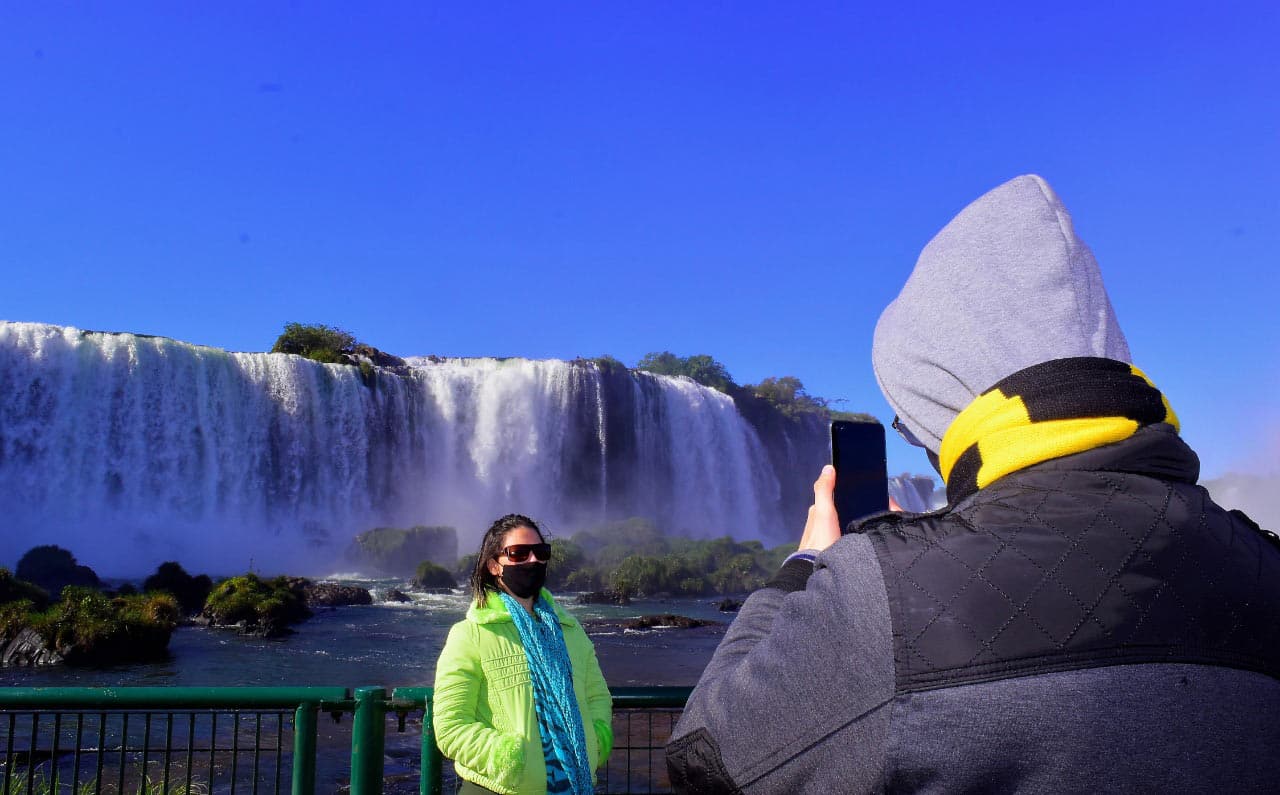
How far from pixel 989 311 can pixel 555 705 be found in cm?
230

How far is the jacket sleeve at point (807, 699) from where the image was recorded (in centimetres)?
90

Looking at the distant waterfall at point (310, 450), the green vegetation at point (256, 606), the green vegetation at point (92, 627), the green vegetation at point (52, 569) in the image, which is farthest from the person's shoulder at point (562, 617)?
the distant waterfall at point (310, 450)

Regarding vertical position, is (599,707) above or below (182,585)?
above

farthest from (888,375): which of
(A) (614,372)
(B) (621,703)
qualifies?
(A) (614,372)

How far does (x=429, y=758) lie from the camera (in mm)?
3309

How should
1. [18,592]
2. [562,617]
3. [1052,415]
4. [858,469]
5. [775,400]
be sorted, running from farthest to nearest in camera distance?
[775,400] → [18,592] → [562,617] → [858,469] → [1052,415]

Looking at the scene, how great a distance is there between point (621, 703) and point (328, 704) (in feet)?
3.42

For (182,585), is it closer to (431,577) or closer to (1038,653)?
(431,577)

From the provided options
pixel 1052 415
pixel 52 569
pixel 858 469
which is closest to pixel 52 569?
pixel 52 569

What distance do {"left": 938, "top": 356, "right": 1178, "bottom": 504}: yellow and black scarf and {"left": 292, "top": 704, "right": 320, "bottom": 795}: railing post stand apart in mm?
2867

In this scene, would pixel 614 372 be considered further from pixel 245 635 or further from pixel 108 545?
pixel 245 635

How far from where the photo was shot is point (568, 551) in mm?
29875

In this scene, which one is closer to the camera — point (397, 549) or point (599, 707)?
point (599, 707)

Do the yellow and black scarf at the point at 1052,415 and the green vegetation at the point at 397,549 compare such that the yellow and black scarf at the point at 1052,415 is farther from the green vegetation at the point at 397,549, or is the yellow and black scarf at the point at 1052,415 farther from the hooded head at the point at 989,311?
the green vegetation at the point at 397,549
